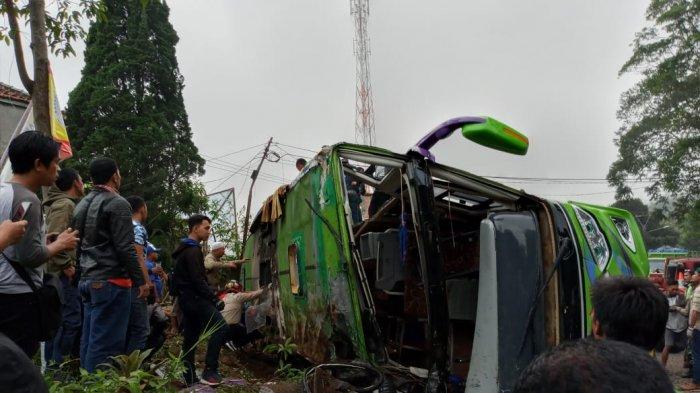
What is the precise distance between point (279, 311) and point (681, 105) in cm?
2297

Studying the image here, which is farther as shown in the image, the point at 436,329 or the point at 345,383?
the point at 345,383

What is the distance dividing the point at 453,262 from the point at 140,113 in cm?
1975

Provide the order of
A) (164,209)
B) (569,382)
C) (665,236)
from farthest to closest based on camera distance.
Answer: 1. (665,236)
2. (164,209)
3. (569,382)

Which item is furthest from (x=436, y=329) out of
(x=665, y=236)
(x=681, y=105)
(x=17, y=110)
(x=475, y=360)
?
(x=665, y=236)

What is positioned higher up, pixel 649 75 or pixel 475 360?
pixel 649 75

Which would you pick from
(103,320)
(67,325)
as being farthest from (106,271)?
(67,325)

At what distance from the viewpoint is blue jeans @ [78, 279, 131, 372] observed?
3.79 m

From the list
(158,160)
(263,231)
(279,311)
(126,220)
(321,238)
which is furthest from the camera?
(158,160)

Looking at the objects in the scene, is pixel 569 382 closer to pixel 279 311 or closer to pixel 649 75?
pixel 279 311

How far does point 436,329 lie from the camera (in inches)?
133

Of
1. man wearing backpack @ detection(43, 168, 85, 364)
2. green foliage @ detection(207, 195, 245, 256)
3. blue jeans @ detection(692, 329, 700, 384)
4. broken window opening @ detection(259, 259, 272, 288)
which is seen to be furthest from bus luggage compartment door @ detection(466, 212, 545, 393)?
green foliage @ detection(207, 195, 245, 256)

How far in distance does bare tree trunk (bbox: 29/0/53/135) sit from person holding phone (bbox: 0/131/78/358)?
8.20ft

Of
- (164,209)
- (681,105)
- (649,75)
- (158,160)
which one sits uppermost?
(649,75)

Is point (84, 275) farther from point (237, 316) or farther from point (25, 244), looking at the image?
point (237, 316)
